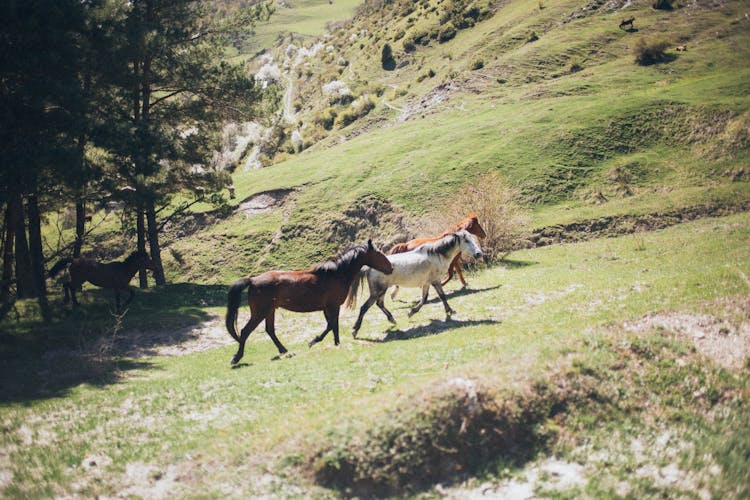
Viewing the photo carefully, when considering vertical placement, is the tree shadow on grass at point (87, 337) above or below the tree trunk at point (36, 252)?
below

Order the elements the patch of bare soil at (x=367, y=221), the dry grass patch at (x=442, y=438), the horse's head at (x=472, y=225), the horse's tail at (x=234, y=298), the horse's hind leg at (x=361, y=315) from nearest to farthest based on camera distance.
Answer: the dry grass patch at (x=442, y=438)
the horse's tail at (x=234, y=298)
the horse's hind leg at (x=361, y=315)
the horse's head at (x=472, y=225)
the patch of bare soil at (x=367, y=221)

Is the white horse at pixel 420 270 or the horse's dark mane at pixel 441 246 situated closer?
the white horse at pixel 420 270

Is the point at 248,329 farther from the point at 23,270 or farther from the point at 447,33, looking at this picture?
the point at 447,33

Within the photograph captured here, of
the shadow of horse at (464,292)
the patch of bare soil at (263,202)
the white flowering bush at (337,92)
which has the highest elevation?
the white flowering bush at (337,92)

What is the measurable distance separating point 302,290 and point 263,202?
30866 millimetres

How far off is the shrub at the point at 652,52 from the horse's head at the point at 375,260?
157 ft

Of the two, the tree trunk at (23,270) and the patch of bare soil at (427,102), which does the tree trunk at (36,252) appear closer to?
the tree trunk at (23,270)

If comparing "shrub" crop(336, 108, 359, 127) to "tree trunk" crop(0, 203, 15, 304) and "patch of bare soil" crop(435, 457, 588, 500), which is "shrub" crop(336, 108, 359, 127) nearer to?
"tree trunk" crop(0, 203, 15, 304)

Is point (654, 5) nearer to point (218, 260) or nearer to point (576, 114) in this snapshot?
point (576, 114)

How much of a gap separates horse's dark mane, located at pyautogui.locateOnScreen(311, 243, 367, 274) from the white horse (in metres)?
0.88

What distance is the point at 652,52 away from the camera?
51281mm

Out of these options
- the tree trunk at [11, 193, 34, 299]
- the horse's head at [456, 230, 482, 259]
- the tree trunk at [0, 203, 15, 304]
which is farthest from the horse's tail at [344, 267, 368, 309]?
the tree trunk at [0, 203, 15, 304]

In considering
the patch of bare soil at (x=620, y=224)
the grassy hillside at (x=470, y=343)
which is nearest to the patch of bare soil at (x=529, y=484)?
the grassy hillside at (x=470, y=343)

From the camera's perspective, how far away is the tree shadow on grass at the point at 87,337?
49.7 feet
